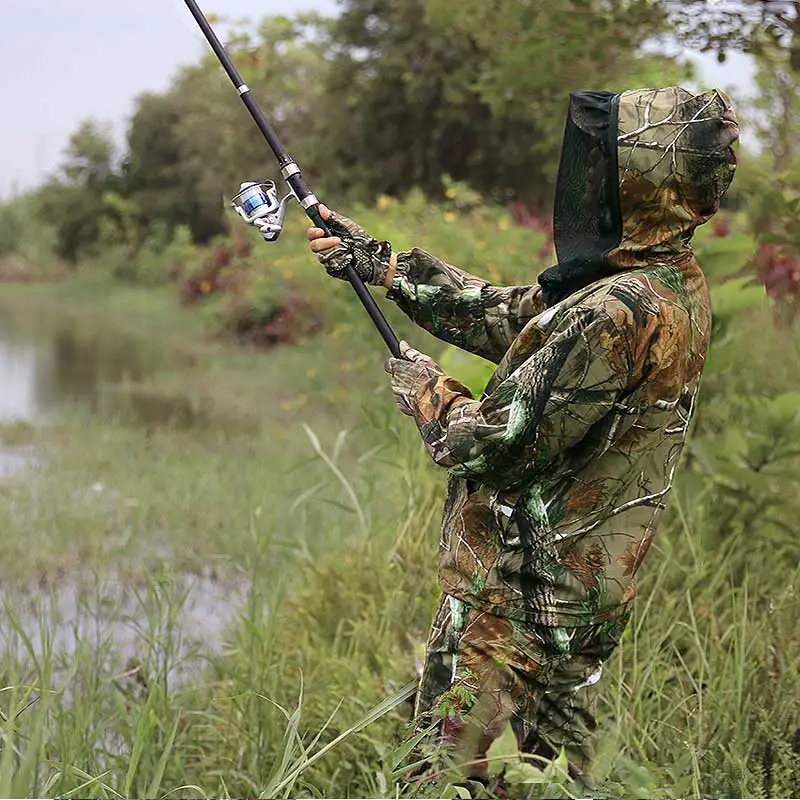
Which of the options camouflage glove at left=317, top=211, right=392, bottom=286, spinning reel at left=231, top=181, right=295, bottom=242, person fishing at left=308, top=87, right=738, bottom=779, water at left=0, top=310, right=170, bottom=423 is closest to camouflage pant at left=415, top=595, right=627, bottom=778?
person fishing at left=308, top=87, right=738, bottom=779

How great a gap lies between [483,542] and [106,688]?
183 cm

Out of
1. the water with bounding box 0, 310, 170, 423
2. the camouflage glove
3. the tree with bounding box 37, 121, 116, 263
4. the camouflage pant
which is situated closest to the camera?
the camouflage pant

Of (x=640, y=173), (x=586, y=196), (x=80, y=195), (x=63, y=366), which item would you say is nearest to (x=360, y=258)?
(x=586, y=196)

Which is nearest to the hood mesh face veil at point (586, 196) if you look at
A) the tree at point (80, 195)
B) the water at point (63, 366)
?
the water at point (63, 366)

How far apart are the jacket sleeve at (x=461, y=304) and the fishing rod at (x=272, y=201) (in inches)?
3.4

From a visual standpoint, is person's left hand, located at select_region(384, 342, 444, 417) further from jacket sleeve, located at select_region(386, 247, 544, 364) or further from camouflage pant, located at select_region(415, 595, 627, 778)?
camouflage pant, located at select_region(415, 595, 627, 778)

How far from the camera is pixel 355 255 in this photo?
2.31 metres

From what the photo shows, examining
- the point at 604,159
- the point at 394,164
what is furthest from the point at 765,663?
the point at 394,164

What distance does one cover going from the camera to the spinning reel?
7.60 ft

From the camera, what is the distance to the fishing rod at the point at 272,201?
2.25 m

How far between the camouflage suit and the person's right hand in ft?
1.30

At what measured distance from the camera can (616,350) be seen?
1680 millimetres

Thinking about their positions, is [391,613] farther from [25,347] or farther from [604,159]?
[25,347]

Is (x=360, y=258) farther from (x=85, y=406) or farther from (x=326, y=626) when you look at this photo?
(x=85, y=406)
